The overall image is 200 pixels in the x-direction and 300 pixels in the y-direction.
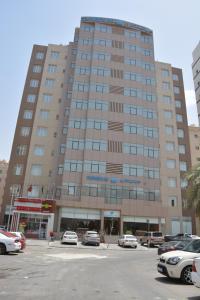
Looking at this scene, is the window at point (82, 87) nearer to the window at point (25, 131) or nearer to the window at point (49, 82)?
the window at point (49, 82)

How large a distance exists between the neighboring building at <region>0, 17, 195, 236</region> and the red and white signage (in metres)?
0.15

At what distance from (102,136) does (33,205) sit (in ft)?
57.3

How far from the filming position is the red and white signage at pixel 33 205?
136 feet

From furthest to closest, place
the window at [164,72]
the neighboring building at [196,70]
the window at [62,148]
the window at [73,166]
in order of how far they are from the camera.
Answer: the window at [164,72]
the window at [62,148]
the window at [73,166]
the neighboring building at [196,70]

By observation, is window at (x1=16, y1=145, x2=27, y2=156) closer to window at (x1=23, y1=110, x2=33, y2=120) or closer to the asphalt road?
window at (x1=23, y1=110, x2=33, y2=120)

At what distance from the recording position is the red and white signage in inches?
1634

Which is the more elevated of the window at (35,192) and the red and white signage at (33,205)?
the window at (35,192)

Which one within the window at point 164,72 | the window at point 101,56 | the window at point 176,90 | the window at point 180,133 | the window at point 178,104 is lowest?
the window at point 180,133

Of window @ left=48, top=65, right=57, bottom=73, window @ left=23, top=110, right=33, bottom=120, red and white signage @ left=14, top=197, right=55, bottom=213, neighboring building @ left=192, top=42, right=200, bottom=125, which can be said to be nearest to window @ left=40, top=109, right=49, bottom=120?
window @ left=23, top=110, right=33, bottom=120

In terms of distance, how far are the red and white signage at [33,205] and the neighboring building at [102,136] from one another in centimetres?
15

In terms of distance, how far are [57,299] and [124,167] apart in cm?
4189

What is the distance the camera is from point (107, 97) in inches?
2115

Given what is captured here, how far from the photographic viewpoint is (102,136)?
49.9 metres

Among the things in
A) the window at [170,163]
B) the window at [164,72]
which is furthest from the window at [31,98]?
the window at [170,163]
